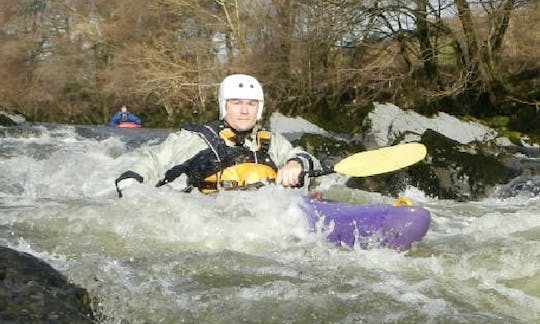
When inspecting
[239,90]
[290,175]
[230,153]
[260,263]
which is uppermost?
[239,90]

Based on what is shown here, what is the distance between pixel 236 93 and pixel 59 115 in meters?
26.9

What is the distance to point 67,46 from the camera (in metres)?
30.1

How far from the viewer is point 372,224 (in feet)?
13.0

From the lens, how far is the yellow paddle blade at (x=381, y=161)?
15.3ft

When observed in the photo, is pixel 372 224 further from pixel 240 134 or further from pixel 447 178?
pixel 447 178

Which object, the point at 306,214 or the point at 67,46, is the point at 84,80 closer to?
the point at 67,46

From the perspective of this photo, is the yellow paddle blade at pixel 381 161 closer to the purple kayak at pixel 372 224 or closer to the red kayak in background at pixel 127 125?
the purple kayak at pixel 372 224

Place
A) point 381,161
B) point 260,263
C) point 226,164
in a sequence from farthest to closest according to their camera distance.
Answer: point 381,161 → point 226,164 → point 260,263

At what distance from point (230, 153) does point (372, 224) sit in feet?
4.28

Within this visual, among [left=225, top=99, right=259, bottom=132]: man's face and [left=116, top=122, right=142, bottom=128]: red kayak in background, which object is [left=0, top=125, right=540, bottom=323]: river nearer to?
[left=225, top=99, right=259, bottom=132]: man's face

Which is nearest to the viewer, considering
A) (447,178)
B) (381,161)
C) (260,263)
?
(260,263)

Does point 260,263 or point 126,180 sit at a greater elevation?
point 126,180

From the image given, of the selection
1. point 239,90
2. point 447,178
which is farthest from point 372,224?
point 447,178

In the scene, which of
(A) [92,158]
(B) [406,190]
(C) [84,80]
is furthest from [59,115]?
(B) [406,190]
